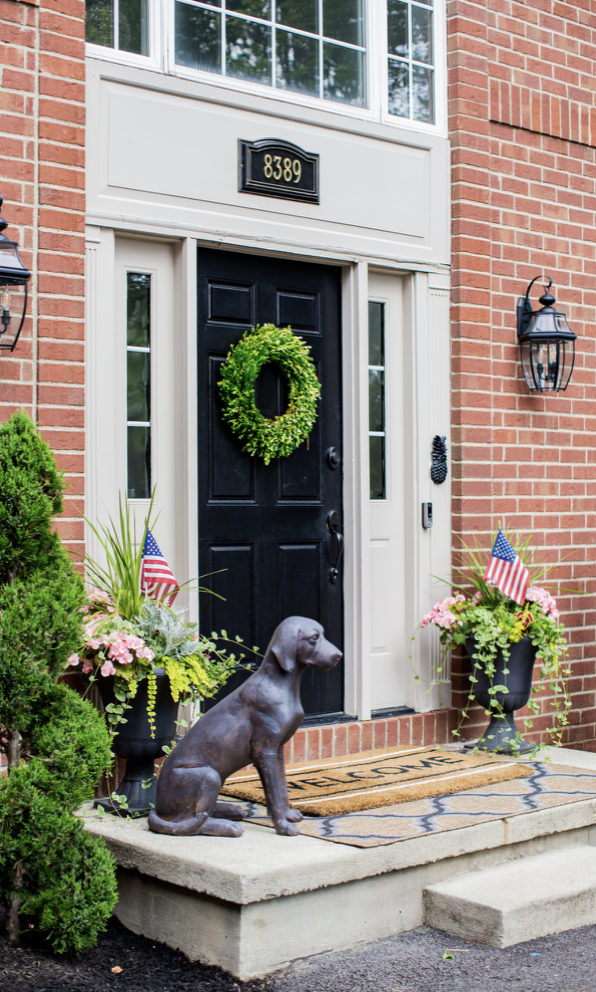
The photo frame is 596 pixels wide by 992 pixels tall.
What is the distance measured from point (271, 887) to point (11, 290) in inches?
92.7

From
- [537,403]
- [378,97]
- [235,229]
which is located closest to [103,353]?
[235,229]

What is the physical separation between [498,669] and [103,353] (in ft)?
8.02

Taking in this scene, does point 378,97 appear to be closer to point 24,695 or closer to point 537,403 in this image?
point 537,403

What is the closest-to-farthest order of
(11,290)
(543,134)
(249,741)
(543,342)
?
(249,741)
(11,290)
(543,342)
(543,134)

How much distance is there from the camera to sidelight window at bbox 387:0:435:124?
5621 millimetres

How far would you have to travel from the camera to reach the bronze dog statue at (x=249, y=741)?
3.65 m

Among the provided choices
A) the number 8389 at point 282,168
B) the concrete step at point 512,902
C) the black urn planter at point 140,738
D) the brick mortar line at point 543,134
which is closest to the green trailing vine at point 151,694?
the black urn planter at point 140,738

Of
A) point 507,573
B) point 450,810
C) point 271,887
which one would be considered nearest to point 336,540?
point 507,573

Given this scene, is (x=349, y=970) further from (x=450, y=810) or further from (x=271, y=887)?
(x=450, y=810)

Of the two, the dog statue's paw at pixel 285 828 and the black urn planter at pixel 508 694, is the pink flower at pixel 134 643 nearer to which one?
the dog statue's paw at pixel 285 828

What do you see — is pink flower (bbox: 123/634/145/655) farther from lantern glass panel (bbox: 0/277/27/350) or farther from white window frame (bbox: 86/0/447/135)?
white window frame (bbox: 86/0/447/135)

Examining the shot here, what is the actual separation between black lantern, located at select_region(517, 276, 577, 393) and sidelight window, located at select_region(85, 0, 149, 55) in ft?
8.16

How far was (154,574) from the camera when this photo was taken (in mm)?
4230

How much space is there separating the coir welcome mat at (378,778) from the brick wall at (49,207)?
1381 mm
